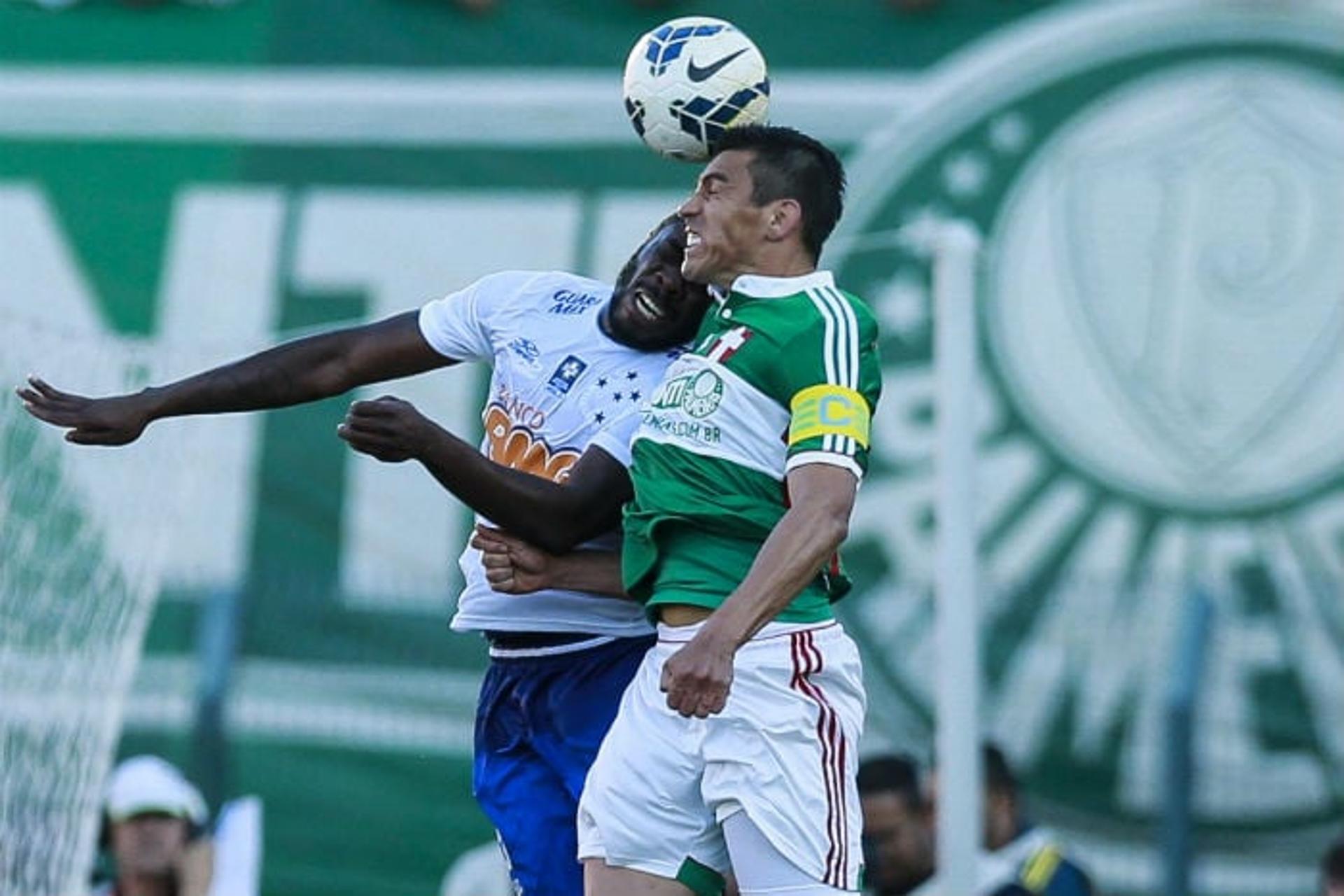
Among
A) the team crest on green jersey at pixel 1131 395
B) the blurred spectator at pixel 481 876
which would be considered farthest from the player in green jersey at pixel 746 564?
the team crest on green jersey at pixel 1131 395

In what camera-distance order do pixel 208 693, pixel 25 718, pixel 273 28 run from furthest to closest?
pixel 273 28 → pixel 208 693 → pixel 25 718

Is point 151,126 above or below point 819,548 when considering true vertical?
above

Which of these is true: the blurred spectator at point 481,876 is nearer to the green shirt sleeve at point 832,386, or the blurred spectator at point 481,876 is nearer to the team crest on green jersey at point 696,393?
the team crest on green jersey at point 696,393

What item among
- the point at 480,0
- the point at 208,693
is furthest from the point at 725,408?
the point at 480,0

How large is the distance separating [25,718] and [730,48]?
13.1 ft

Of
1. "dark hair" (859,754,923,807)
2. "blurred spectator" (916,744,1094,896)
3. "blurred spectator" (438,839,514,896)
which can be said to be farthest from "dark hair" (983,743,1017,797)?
"blurred spectator" (438,839,514,896)

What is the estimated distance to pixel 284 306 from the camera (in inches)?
449

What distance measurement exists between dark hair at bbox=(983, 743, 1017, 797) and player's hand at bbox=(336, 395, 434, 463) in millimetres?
4280

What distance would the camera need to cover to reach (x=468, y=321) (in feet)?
18.4

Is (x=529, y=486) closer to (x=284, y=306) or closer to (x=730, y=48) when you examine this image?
(x=730, y=48)

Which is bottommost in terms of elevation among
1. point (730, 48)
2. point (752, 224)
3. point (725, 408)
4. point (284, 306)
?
point (725, 408)

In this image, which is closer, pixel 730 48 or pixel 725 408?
pixel 725 408

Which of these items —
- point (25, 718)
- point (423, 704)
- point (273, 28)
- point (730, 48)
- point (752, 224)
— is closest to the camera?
point (752, 224)

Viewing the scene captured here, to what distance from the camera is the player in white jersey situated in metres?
5.39
